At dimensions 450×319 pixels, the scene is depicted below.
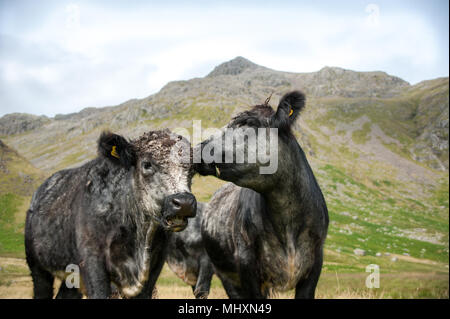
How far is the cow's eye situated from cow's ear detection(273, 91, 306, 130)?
8.00ft

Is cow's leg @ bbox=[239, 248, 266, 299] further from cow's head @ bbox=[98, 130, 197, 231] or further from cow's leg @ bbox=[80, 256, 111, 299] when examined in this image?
cow's leg @ bbox=[80, 256, 111, 299]

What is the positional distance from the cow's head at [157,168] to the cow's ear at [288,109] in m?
1.80

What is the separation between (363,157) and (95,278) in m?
133

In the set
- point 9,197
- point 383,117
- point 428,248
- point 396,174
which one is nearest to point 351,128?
point 383,117

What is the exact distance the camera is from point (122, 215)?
6.62 meters

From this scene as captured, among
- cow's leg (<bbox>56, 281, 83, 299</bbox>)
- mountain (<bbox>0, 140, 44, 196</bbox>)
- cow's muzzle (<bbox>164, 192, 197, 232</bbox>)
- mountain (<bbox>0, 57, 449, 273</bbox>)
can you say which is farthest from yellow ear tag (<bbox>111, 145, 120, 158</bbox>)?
mountain (<bbox>0, 57, 449, 273</bbox>)

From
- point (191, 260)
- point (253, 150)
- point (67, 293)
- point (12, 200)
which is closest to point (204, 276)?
point (191, 260)

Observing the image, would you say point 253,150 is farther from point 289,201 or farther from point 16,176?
point 16,176

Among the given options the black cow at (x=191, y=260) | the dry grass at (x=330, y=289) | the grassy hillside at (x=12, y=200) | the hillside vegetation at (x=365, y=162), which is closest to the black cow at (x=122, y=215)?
the dry grass at (x=330, y=289)

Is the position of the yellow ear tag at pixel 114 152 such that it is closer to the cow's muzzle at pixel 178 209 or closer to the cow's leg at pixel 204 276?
the cow's muzzle at pixel 178 209

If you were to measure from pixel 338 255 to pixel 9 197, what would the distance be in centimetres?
3346

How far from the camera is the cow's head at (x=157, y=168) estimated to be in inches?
235
